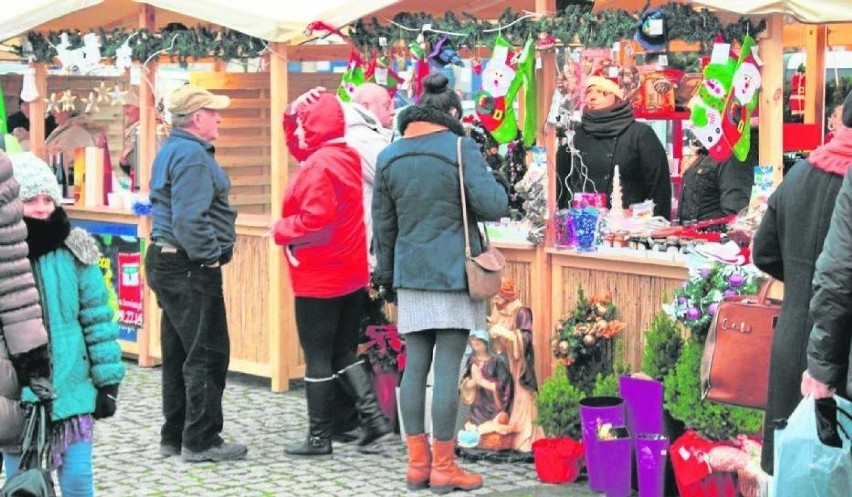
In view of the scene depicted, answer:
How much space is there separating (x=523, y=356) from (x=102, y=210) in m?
4.23

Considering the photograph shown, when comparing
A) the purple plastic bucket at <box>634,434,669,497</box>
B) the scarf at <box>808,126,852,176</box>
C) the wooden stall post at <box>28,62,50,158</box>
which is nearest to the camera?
the scarf at <box>808,126,852,176</box>

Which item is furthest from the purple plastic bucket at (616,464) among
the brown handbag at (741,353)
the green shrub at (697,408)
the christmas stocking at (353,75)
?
the christmas stocking at (353,75)

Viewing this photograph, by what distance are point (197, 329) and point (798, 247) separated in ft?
12.0

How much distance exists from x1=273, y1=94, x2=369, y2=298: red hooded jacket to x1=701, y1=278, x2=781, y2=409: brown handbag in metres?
2.52

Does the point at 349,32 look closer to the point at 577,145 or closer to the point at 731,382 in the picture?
the point at 577,145

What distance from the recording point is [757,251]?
584 centimetres

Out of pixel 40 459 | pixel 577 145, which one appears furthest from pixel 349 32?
pixel 40 459

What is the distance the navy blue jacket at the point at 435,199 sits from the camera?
7.47 metres

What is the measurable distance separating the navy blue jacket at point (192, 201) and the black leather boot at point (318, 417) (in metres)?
0.80

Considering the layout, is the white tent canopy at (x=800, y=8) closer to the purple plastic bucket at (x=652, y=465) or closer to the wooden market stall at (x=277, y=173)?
the wooden market stall at (x=277, y=173)

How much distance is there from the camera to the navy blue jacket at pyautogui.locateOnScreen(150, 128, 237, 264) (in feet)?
26.7

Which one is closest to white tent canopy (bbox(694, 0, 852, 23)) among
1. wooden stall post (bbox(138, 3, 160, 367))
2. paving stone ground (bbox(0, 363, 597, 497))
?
paving stone ground (bbox(0, 363, 597, 497))

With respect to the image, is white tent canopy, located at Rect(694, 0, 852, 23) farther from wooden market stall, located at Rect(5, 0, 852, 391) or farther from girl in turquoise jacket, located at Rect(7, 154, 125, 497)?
girl in turquoise jacket, located at Rect(7, 154, 125, 497)

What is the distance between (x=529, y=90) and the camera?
27.6ft
